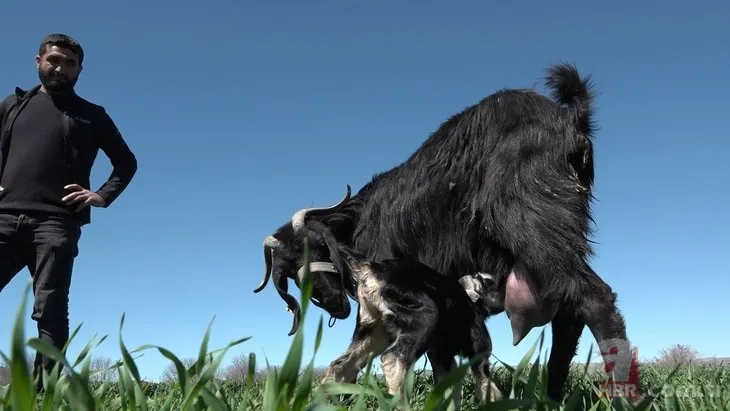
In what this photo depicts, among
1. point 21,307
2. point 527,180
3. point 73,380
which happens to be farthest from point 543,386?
point 527,180

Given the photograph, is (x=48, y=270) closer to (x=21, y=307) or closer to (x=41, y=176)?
(x=41, y=176)

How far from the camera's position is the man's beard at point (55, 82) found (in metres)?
4.73

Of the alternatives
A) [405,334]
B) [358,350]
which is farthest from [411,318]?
[358,350]

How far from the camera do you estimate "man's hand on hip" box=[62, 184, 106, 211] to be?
4484 millimetres

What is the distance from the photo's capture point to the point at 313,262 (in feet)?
16.8

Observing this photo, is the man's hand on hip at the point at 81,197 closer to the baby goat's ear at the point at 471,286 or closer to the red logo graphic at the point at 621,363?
the baby goat's ear at the point at 471,286

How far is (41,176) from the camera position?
4.54 meters

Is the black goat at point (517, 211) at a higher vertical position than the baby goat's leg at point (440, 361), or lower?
higher

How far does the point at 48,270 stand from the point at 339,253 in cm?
189

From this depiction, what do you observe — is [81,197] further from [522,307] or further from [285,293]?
[522,307]

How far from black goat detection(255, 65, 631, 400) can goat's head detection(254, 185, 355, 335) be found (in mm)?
202

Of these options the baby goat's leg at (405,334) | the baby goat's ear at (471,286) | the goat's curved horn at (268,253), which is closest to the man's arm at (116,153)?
the goat's curved horn at (268,253)

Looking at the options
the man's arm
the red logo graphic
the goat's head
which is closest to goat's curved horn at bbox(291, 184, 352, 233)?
the goat's head

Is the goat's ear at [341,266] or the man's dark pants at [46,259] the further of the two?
the goat's ear at [341,266]
